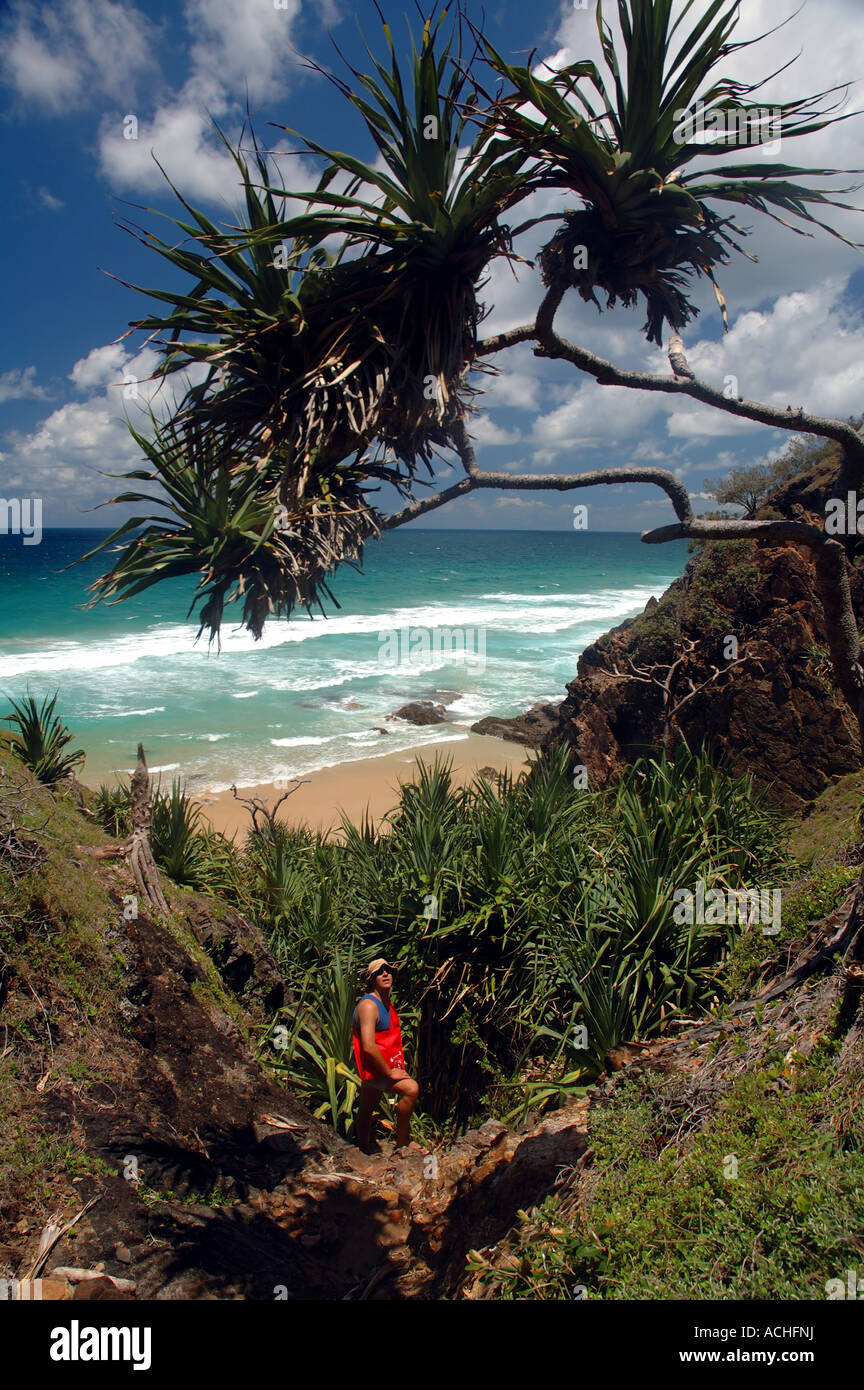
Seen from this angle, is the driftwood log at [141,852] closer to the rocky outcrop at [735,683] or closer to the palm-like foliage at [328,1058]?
the palm-like foliage at [328,1058]

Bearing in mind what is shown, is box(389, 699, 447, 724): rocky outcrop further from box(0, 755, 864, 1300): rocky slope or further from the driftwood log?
box(0, 755, 864, 1300): rocky slope

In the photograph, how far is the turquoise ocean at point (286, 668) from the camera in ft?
65.3

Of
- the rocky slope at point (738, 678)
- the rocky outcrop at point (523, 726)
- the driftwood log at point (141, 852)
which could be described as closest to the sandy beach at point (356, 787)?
the rocky outcrop at point (523, 726)

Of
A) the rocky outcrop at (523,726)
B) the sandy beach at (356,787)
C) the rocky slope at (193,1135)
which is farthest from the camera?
the rocky outcrop at (523,726)

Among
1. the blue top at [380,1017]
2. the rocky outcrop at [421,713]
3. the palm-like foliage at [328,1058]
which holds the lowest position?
the palm-like foliage at [328,1058]

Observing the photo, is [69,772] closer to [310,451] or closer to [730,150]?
[310,451]

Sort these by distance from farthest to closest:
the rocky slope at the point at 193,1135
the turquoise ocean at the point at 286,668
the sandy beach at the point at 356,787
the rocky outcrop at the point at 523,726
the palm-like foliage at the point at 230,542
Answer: the turquoise ocean at the point at 286,668, the rocky outcrop at the point at 523,726, the sandy beach at the point at 356,787, the rocky slope at the point at 193,1135, the palm-like foliage at the point at 230,542

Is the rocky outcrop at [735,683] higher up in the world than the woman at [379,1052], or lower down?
higher up

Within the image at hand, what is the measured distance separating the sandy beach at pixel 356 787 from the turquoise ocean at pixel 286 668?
2.87 ft

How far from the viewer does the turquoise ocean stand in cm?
1989

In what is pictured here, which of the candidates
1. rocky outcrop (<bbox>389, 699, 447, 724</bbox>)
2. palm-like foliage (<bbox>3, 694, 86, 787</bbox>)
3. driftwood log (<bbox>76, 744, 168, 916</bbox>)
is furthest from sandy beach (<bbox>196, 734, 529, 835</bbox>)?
driftwood log (<bbox>76, 744, 168, 916</bbox>)

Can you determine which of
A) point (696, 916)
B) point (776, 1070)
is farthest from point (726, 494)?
point (776, 1070)

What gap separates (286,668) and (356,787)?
1586 cm

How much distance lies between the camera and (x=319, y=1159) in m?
4.86
